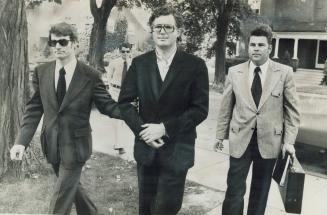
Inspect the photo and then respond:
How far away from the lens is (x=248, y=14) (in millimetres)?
6223

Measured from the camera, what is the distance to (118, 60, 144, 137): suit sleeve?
2.18 meters

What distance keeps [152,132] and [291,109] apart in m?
0.87

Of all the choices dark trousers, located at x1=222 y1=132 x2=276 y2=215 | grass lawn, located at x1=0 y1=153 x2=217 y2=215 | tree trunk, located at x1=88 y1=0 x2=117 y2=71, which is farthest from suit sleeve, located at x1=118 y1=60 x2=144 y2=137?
tree trunk, located at x1=88 y1=0 x2=117 y2=71

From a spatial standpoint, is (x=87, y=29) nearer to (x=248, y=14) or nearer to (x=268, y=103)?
(x=268, y=103)

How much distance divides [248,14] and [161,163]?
458 cm

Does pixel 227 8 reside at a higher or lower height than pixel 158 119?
higher

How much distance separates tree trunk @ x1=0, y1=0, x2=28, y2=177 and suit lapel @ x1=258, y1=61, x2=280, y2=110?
2001 mm

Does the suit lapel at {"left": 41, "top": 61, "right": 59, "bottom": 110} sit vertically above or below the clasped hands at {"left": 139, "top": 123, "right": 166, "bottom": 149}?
above

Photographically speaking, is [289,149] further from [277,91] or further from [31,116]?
[31,116]

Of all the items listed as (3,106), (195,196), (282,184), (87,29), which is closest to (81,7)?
(87,29)

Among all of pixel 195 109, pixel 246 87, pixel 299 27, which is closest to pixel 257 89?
pixel 246 87

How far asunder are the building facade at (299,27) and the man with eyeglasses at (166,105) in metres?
2.67

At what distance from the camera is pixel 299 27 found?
225 inches

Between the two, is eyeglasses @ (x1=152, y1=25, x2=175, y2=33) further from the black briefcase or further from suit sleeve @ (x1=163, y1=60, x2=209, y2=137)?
the black briefcase
